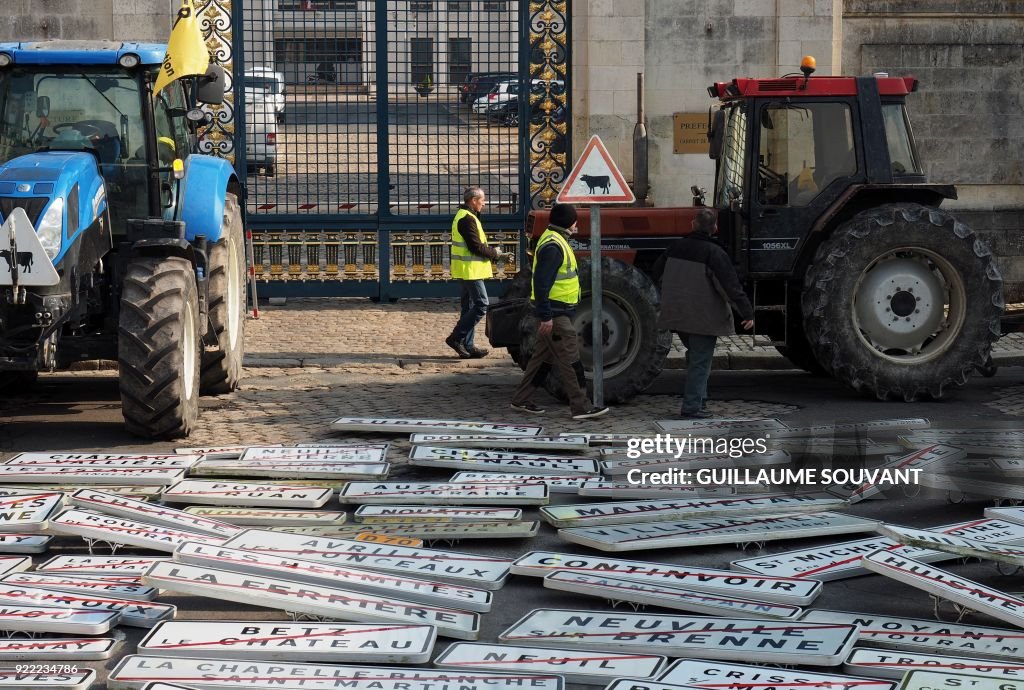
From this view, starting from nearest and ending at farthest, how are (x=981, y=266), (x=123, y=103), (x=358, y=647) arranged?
1. (x=358, y=647)
2. (x=123, y=103)
3. (x=981, y=266)

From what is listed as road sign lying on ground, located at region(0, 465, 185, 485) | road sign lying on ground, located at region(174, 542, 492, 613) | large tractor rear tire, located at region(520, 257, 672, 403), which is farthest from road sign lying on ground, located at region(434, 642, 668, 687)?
large tractor rear tire, located at region(520, 257, 672, 403)

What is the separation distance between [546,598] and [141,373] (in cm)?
423

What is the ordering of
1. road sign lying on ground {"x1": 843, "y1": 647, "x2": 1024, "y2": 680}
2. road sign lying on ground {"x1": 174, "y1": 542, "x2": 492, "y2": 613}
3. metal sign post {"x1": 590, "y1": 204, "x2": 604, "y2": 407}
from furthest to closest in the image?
metal sign post {"x1": 590, "y1": 204, "x2": 604, "y2": 407} → road sign lying on ground {"x1": 174, "y1": 542, "x2": 492, "y2": 613} → road sign lying on ground {"x1": 843, "y1": 647, "x2": 1024, "y2": 680}

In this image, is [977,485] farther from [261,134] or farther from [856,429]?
[261,134]

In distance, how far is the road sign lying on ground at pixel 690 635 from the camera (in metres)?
6.06

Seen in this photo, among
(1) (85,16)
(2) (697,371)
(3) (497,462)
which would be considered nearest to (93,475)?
(3) (497,462)

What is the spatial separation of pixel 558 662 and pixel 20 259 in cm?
551

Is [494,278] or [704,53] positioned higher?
[704,53]

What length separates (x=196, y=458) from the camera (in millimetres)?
9742

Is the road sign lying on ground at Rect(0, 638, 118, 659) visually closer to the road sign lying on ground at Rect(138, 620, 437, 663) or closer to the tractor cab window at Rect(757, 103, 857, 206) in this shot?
the road sign lying on ground at Rect(138, 620, 437, 663)

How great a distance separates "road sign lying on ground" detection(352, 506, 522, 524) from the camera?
8.29 metres

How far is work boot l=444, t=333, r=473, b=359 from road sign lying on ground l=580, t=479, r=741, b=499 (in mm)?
5617

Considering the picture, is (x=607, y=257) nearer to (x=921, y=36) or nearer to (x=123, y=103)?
(x=123, y=103)

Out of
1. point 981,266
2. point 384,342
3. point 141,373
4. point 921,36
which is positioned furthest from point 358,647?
point 921,36
